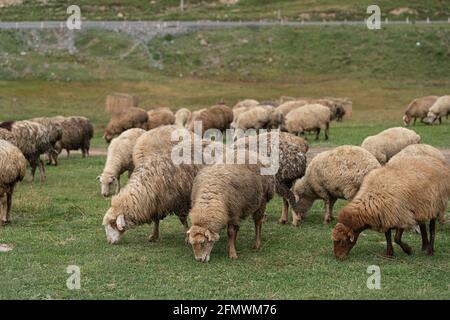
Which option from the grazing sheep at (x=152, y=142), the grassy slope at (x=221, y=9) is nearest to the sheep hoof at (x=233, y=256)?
the grazing sheep at (x=152, y=142)

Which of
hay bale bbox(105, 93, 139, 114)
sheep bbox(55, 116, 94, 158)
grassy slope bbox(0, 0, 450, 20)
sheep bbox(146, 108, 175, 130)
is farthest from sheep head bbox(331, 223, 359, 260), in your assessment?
grassy slope bbox(0, 0, 450, 20)

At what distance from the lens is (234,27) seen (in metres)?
62.7

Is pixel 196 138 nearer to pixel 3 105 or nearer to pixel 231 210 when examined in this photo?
pixel 231 210

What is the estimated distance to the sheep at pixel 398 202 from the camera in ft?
33.4

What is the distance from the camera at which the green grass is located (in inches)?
355

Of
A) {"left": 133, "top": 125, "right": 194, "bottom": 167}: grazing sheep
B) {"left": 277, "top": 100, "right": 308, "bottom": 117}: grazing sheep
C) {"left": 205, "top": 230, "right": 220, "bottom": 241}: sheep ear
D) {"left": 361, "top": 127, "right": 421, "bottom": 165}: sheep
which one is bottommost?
{"left": 205, "top": 230, "right": 220, "bottom": 241}: sheep ear

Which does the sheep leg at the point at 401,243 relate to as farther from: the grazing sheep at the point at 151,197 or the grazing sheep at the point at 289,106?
the grazing sheep at the point at 289,106

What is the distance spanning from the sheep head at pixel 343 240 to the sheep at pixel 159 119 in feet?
56.8

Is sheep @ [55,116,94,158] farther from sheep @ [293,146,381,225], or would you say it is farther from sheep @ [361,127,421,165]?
sheep @ [293,146,381,225]

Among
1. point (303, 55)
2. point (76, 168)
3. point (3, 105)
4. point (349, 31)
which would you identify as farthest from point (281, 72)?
point (76, 168)

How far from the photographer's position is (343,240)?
10.5m

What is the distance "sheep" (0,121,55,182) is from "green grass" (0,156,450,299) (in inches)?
185

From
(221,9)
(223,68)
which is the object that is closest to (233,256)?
(223,68)

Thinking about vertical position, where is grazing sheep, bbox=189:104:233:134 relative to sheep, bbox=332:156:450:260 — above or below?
below
